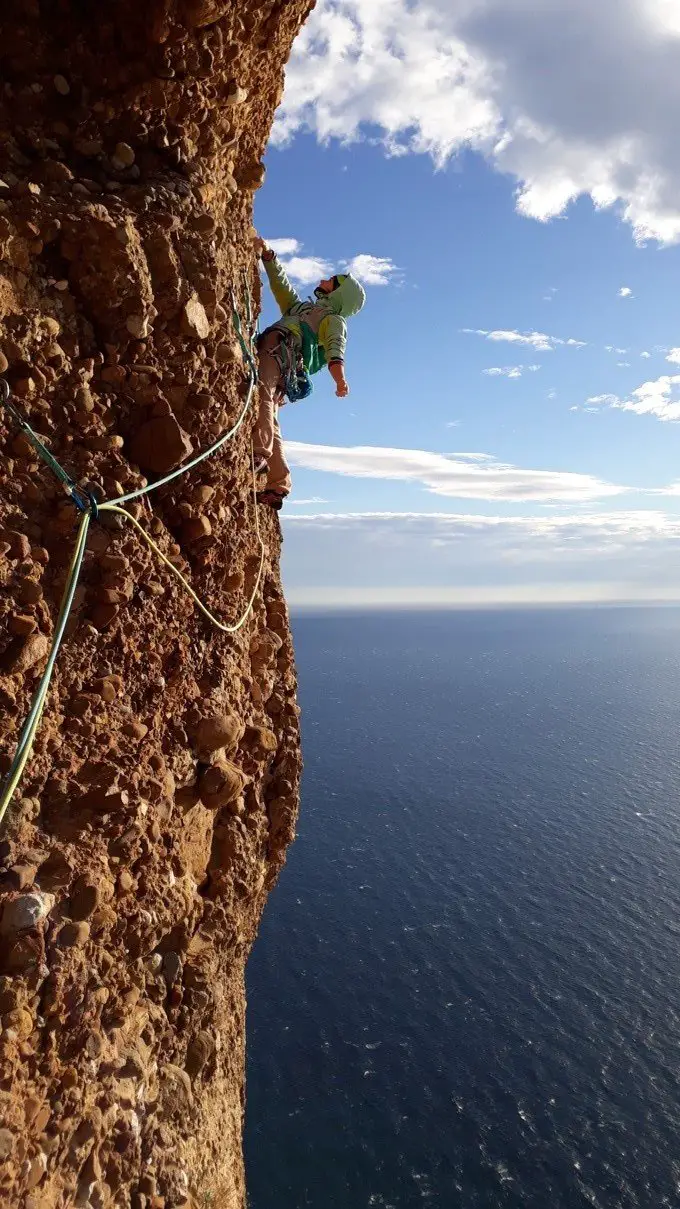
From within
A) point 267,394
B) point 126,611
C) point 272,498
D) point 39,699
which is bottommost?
point 39,699

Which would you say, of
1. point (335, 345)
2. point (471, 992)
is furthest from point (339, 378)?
point (471, 992)

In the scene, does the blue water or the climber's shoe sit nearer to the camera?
the climber's shoe

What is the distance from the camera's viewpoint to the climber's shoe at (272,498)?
34.8ft

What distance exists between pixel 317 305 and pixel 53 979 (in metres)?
9.85

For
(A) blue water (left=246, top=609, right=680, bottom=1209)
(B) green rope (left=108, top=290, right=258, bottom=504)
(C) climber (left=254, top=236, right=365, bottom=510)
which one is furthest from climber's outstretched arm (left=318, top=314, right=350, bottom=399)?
(A) blue water (left=246, top=609, right=680, bottom=1209)

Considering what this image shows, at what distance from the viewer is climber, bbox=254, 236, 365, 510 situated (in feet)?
34.0

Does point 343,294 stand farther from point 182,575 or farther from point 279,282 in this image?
point 182,575

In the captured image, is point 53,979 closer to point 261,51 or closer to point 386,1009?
point 261,51

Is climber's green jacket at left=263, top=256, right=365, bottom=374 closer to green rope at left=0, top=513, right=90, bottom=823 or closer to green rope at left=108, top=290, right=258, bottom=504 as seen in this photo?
green rope at left=108, top=290, right=258, bottom=504

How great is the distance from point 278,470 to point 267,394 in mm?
1138

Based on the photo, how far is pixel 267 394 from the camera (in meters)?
10.1

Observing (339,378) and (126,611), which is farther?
(339,378)

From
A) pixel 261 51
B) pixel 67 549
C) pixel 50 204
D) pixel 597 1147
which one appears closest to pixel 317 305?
pixel 261 51

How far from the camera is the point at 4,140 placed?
6.19 metres
